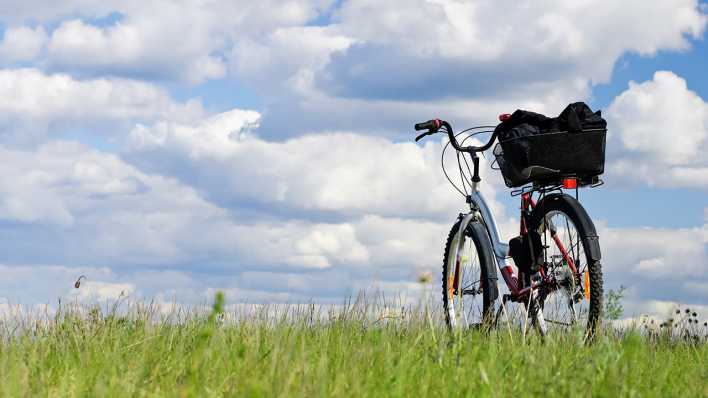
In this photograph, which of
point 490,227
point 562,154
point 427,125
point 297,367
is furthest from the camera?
point 427,125

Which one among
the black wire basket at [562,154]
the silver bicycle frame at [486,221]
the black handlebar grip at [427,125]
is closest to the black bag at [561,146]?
the black wire basket at [562,154]

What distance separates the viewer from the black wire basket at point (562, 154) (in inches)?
265

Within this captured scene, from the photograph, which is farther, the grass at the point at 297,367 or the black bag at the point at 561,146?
the black bag at the point at 561,146

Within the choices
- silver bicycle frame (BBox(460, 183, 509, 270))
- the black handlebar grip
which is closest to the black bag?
silver bicycle frame (BBox(460, 183, 509, 270))

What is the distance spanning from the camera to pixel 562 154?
673 centimetres

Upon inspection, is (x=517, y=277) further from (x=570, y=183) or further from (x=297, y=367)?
(x=297, y=367)

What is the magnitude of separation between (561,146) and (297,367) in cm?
334

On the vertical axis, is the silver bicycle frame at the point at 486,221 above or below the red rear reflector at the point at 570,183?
below

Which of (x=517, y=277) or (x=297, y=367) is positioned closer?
(x=297, y=367)

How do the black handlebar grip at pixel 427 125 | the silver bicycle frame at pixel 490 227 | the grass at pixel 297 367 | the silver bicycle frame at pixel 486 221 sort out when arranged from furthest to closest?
the black handlebar grip at pixel 427 125
the silver bicycle frame at pixel 486 221
the silver bicycle frame at pixel 490 227
the grass at pixel 297 367

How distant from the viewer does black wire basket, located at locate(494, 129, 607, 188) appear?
6734 mm

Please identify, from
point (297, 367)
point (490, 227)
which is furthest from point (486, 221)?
point (297, 367)

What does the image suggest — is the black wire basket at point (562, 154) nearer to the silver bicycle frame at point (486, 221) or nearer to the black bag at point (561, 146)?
the black bag at point (561, 146)

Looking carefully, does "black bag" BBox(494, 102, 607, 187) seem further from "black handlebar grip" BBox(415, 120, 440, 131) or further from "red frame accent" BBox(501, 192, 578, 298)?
"black handlebar grip" BBox(415, 120, 440, 131)
